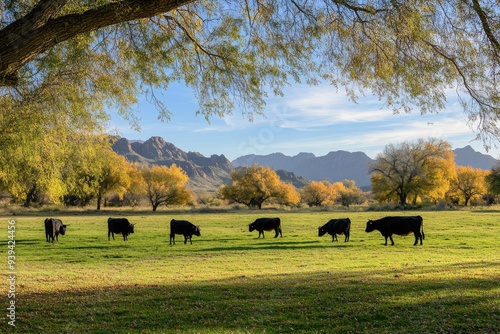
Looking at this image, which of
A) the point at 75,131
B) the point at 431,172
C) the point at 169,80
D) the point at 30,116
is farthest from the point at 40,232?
the point at 431,172

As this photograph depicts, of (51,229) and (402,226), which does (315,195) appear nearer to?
(402,226)

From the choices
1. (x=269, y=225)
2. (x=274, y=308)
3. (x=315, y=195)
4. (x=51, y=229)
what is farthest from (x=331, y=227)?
(x=315, y=195)

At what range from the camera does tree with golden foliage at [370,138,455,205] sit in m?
67.6

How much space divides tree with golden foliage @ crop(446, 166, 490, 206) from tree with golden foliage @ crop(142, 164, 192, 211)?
189 ft

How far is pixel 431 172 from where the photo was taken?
224 feet

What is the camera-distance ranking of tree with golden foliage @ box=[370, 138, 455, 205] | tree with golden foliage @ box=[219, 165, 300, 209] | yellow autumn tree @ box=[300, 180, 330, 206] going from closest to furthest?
tree with golden foliage @ box=[370, 138, 455, 205] → tree with golden foliage @ box=[219, 165, 300, 209] → yellow autumn tree @ box=[300, 180, 330, 206]

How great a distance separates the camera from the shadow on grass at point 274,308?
21.3ft

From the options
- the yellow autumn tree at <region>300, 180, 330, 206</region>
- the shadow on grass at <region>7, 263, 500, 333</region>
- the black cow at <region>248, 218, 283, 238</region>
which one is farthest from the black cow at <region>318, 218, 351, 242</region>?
the yellow autumn tree at <region>300, 180, 330, 206</region>

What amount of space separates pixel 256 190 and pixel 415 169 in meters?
30.5

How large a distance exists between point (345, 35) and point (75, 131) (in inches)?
378

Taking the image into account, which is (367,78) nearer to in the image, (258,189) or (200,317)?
(200,317)

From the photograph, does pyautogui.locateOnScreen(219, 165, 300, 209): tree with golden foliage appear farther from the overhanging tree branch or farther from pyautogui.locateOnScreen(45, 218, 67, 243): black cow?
the overhanging tree branch

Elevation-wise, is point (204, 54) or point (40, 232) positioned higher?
point (204, 54)

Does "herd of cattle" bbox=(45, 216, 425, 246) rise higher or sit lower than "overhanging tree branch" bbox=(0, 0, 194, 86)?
lower
